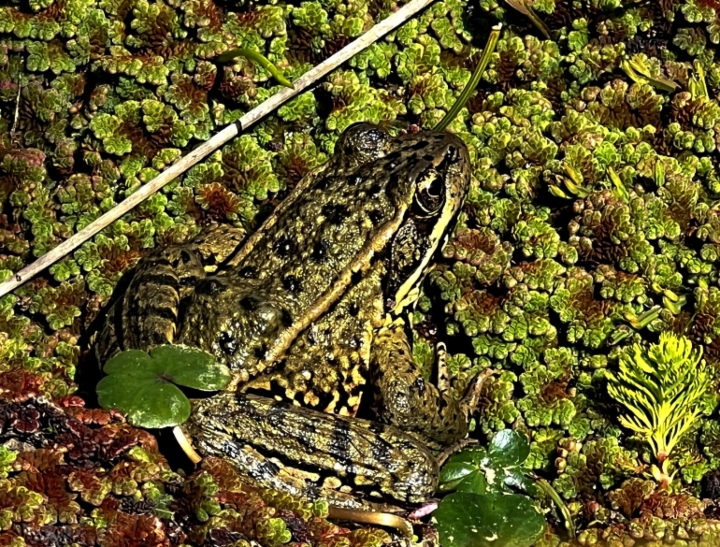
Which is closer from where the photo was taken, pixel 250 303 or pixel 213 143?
pixel 250 303

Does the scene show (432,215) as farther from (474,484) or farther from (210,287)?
(474,484)

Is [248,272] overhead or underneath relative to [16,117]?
underneath

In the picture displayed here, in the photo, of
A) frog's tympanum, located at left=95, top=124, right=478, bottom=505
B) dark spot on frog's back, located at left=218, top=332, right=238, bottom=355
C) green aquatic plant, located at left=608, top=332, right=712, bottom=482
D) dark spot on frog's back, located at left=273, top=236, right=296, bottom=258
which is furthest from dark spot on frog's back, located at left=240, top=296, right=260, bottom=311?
green aquatic plant, located at left=608, top=332, right=712, bottom=482

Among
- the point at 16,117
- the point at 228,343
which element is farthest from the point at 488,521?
the point at 16,117

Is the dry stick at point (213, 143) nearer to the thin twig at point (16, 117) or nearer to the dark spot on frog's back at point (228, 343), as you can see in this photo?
the thin twig at point (16, 117)

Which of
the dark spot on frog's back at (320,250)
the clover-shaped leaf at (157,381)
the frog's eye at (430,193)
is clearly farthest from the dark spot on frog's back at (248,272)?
the frog's eye at (430,193)

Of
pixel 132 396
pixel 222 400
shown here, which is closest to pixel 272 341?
pixel 222 400

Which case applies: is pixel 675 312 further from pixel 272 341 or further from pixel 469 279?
pixel 272 341
